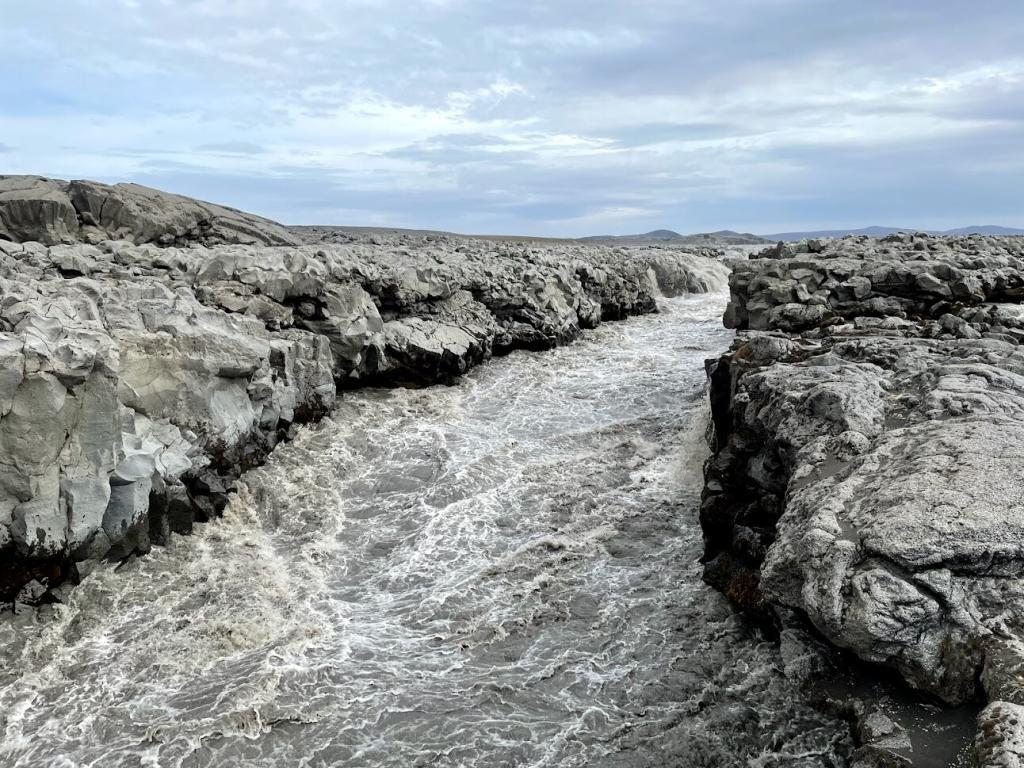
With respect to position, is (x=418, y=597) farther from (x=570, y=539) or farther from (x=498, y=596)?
(x=570, y=539)

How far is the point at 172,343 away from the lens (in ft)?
49.9

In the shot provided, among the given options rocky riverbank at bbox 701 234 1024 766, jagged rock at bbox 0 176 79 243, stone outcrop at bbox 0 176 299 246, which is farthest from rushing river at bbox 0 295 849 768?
jagged rock at bbox 0 176 79 243

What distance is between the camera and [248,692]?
33.4 feet

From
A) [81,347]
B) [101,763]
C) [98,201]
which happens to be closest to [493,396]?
[81,347]

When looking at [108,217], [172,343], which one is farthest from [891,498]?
[108,217]

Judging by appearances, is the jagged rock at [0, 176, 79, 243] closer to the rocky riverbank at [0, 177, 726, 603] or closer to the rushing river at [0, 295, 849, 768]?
the rocky riverbank at [0, 177, 726, 603]

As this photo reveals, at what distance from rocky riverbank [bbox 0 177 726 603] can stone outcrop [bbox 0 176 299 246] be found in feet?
0.25

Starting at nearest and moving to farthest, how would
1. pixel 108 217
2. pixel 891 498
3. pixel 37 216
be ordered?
pixel 891 498 < pixel 37 216 < pixel 108 217

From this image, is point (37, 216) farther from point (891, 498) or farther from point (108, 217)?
point (891, 498)

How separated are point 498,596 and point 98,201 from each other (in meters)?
25.6

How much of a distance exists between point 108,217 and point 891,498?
30.2 m

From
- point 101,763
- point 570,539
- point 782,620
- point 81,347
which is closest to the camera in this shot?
point 101,763

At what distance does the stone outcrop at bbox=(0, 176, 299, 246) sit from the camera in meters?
28.2

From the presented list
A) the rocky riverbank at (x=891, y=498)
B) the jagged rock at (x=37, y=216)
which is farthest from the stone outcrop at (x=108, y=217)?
the rocky riverbank at (x=891, y=498)
